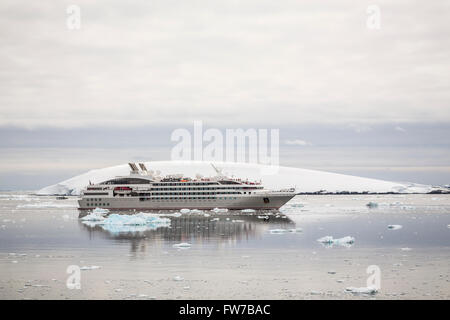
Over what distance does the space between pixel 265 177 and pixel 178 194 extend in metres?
73.9

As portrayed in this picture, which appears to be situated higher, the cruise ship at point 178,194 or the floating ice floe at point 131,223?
the cruise ship at point 178,194

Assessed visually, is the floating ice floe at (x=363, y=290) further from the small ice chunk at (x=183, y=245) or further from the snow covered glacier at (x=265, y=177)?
the snow covered glacier at (x=265, y=177)

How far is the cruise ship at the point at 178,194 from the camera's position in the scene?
69688 millimetres

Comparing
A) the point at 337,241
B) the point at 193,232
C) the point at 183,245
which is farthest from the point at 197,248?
the point at 193,232

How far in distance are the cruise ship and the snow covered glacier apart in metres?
65.1

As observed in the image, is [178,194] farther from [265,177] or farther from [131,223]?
[265,177]

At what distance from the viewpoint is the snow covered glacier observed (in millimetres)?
143500

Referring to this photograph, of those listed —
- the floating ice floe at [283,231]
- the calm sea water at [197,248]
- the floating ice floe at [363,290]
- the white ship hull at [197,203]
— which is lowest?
the floating ice floe at [363,290]

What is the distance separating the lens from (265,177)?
479 feet

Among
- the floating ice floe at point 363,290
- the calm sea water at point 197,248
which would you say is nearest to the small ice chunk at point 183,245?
the calm sea water at point 197,248

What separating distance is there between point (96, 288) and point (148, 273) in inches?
123

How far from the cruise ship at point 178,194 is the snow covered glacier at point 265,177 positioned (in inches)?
2562

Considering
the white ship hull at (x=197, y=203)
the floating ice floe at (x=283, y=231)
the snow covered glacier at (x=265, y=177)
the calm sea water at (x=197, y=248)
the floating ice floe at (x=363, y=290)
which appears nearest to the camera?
the floating ice floe at (x=363, y=290)

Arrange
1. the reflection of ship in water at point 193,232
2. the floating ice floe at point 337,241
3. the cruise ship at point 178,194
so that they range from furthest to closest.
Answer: the cruise ship at point 178,194 < the reflection of ship in water at point 193,232 < the floating ice floe at point 337,241
